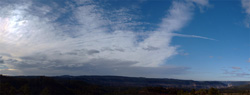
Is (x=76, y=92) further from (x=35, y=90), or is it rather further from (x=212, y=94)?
(x=212, y=94)

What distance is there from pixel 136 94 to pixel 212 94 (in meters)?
31.7

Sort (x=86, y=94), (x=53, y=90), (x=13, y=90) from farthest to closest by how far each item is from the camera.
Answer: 1. (x=86, y=94)
2. (x=53, y=90)
3. (x=13, y=90)

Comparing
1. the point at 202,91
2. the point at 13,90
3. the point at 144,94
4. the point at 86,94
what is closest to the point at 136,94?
the point at 144,94

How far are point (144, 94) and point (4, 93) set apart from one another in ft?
169

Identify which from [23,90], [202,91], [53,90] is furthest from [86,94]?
[202,91]

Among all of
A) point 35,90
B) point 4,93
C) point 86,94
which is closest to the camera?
point 4,93

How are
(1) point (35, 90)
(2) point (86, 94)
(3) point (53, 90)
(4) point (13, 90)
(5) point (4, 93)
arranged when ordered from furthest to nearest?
(2) point (86, 94) < (3) point (53, 90) < (1) point (35, 90) < (4) point (13, 90) < (5) point (4, 93)

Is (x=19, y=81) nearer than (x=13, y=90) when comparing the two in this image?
No

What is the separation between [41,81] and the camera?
81.0 metres

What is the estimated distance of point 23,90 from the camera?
210 ft

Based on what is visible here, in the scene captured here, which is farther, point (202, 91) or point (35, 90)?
point (202, 91)

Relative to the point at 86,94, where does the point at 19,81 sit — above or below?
above

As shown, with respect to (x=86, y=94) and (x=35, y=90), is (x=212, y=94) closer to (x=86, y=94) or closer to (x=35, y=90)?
(x=86, y=94)

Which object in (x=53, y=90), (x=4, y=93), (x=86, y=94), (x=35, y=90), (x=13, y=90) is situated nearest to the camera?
(x=4, y=93)
